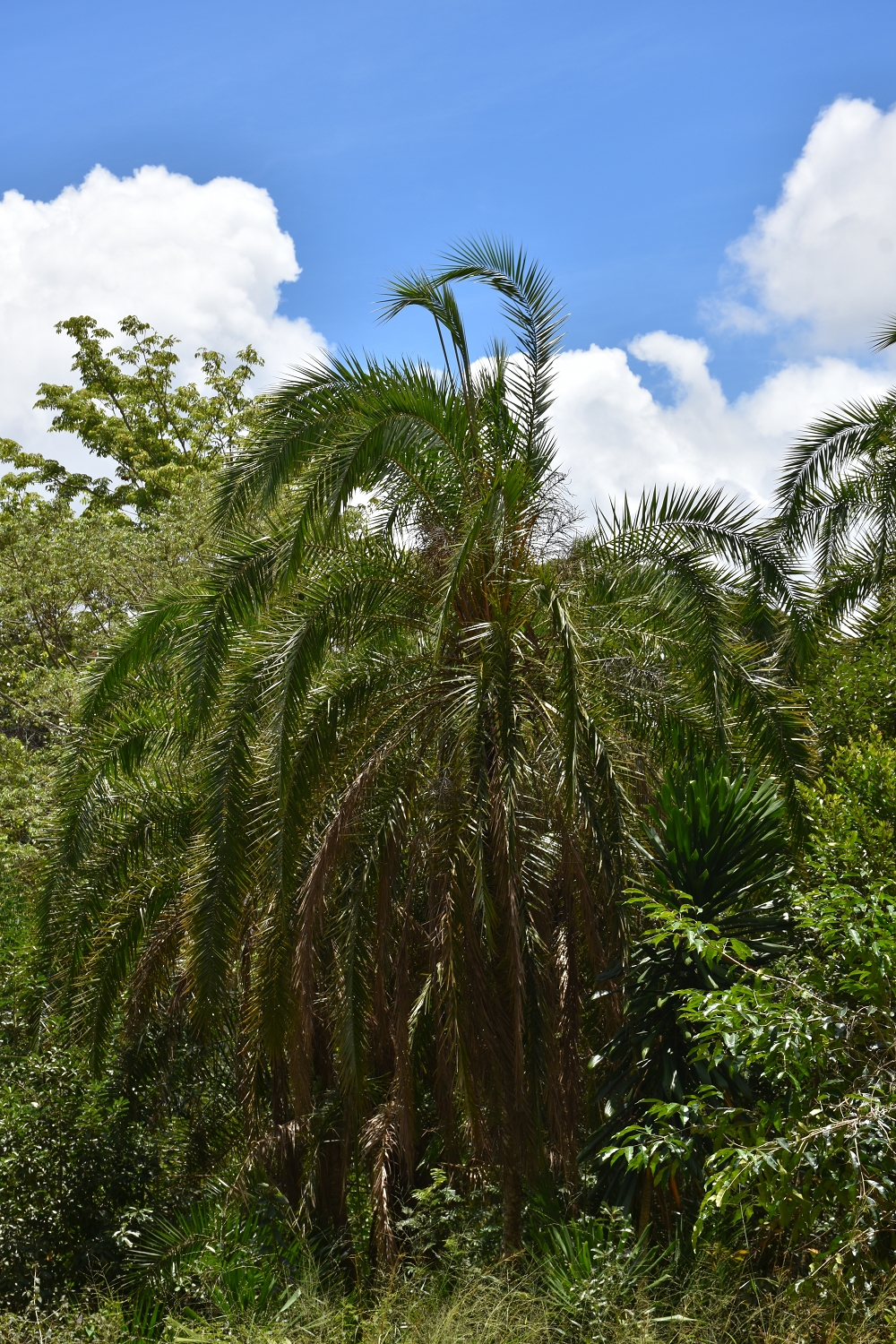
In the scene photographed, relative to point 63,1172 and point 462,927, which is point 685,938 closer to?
point 462,927

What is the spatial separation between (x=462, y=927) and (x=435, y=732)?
57.5 inches

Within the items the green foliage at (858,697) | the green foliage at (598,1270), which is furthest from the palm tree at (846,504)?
the green foliage at (598,1270)

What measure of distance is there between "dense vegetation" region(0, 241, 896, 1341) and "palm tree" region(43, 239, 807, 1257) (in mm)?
35

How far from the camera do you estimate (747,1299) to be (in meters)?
6.17

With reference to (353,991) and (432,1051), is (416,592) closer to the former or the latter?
(353,991)

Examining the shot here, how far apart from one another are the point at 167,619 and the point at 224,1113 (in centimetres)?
474

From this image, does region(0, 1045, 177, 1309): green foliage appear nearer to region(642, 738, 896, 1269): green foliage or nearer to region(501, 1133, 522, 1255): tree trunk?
region(501, 1133, 522, 1255): tree trunk

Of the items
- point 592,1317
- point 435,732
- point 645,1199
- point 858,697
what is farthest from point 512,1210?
point 858,697

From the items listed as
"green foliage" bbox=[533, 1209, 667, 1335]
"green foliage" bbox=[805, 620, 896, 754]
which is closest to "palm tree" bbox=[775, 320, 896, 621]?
"green foliage" bbox=[805, 620, 896, 754]

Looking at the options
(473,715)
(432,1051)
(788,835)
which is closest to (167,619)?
(473,715)

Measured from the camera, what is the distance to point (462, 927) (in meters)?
7.49

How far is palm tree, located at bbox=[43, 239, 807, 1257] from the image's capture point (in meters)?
7.38

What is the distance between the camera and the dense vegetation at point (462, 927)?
6090mm

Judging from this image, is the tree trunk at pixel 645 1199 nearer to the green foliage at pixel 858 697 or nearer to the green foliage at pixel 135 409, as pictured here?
the green foliage at pixel 858 697
